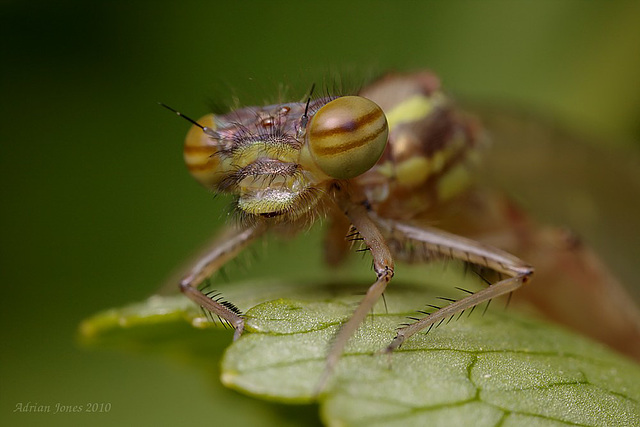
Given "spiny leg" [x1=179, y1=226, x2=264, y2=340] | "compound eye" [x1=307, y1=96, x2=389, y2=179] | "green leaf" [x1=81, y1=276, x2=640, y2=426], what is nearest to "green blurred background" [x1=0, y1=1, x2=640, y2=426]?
"spiny leg" [x1=179, y1=226, x2=264, y2=340]

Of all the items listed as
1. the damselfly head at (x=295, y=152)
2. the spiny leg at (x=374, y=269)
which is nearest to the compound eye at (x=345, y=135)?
the damselfly head at (x=295, y=152)

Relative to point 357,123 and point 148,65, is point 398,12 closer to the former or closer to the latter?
point 148,65

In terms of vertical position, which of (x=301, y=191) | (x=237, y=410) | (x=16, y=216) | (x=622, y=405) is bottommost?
(x=622, y=405)

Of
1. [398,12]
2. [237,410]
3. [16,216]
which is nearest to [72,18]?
[16,216]

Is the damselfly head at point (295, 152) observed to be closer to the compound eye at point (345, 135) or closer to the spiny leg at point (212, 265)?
the compound eye at point (345, 135)

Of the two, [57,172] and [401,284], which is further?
[57,172]

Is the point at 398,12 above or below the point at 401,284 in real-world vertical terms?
above

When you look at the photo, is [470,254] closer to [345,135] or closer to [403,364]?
[345,135]

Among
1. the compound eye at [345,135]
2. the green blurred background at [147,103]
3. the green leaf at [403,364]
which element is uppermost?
the green blurred background at [147,103]
